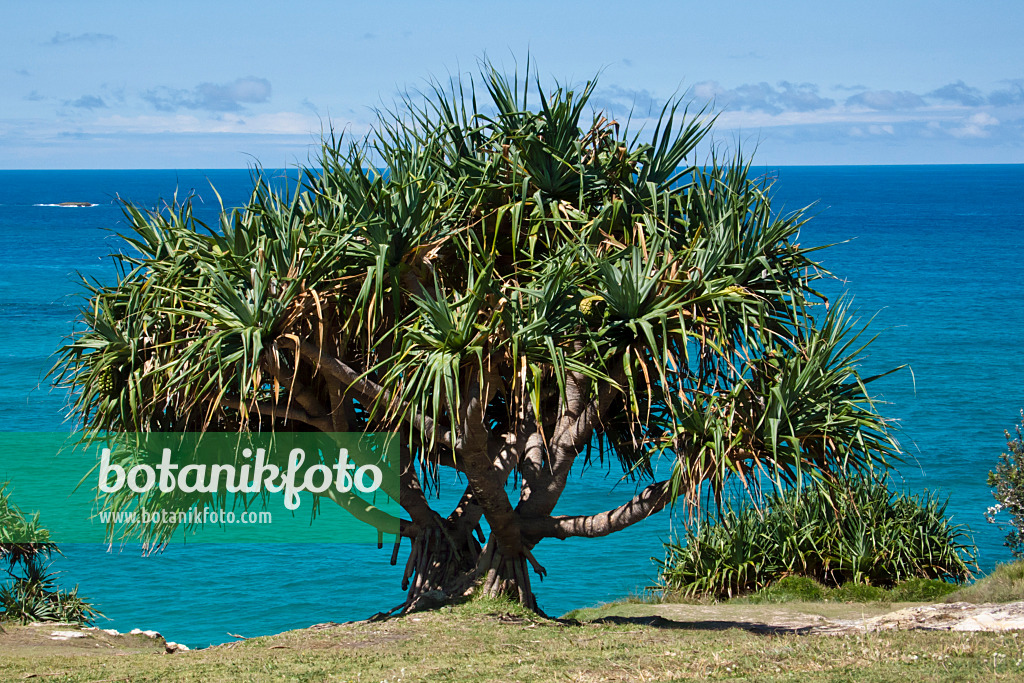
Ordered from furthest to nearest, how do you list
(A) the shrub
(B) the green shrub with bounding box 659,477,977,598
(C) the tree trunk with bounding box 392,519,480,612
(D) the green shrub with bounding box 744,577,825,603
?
(A) the shrub
(B) the green shrub with bounding box 659,477,977,598
(D) the green shrub with bounding box 744,577,825,603
(C) the tree trunk with bounding box 392,519,480,612

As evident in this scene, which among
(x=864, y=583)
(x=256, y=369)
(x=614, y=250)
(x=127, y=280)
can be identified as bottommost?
(x=864, y=583)

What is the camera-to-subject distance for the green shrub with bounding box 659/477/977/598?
1647cm

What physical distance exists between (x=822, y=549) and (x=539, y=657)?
9.84 metres

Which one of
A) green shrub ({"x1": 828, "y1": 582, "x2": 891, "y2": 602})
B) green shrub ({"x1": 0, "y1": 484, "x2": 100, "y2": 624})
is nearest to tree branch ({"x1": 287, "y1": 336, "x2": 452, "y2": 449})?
green shrub ({"x1": 0, "y1": 484, "x2": 100, "y2": 624})

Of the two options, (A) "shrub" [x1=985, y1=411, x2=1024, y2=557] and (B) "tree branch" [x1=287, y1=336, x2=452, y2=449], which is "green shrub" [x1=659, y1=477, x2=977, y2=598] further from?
(B) "tree branch" [x1=287, y1=336, x2=452, y2=449]

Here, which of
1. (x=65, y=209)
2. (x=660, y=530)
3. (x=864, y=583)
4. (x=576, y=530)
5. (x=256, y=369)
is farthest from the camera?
(x=65, y=209)

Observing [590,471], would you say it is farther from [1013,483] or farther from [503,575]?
[503,575]

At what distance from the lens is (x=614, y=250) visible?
10.0m

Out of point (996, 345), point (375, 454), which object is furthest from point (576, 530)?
point (996, 345)

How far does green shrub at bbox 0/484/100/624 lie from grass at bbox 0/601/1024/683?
3.55 meters

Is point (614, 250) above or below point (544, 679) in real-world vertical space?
above

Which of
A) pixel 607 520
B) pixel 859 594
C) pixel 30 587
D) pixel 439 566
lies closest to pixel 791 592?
pixel 859 594

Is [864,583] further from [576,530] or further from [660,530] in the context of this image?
[660,530]

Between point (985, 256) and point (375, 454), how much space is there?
9606cm
